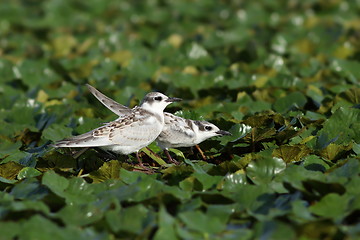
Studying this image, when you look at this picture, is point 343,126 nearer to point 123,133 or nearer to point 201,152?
point 201,152

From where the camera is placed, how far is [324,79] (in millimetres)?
10086

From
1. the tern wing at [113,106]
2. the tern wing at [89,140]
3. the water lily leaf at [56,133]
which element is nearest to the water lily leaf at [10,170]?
the tern wing at [89,140]

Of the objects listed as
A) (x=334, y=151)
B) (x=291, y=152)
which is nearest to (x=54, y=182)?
(x=291, y=152)

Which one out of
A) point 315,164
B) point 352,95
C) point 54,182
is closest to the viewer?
point 54,182

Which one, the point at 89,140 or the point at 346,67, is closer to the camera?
the point at 89,140

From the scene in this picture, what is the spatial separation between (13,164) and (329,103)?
11.9ft

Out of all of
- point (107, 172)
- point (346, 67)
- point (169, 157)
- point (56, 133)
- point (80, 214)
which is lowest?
point (346, 67)

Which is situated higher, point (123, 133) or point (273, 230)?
point (273, 230)

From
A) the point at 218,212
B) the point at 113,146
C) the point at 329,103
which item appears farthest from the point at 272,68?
the point at 218,212

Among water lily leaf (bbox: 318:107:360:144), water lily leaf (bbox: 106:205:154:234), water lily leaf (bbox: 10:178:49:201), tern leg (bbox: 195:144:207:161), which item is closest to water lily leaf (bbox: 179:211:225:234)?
water lily leaf (bbox: 106:205:154:234)

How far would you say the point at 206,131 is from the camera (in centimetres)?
708

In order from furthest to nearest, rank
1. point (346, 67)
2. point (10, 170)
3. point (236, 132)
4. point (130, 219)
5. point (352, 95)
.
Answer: point (346, 67) → point (352, 95) → point (236, 132) → point (10, 170) → point (130, 219)

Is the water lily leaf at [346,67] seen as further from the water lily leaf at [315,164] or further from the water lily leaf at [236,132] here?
the water lily leaf at [315,164]

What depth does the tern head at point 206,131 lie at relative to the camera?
707 cm
